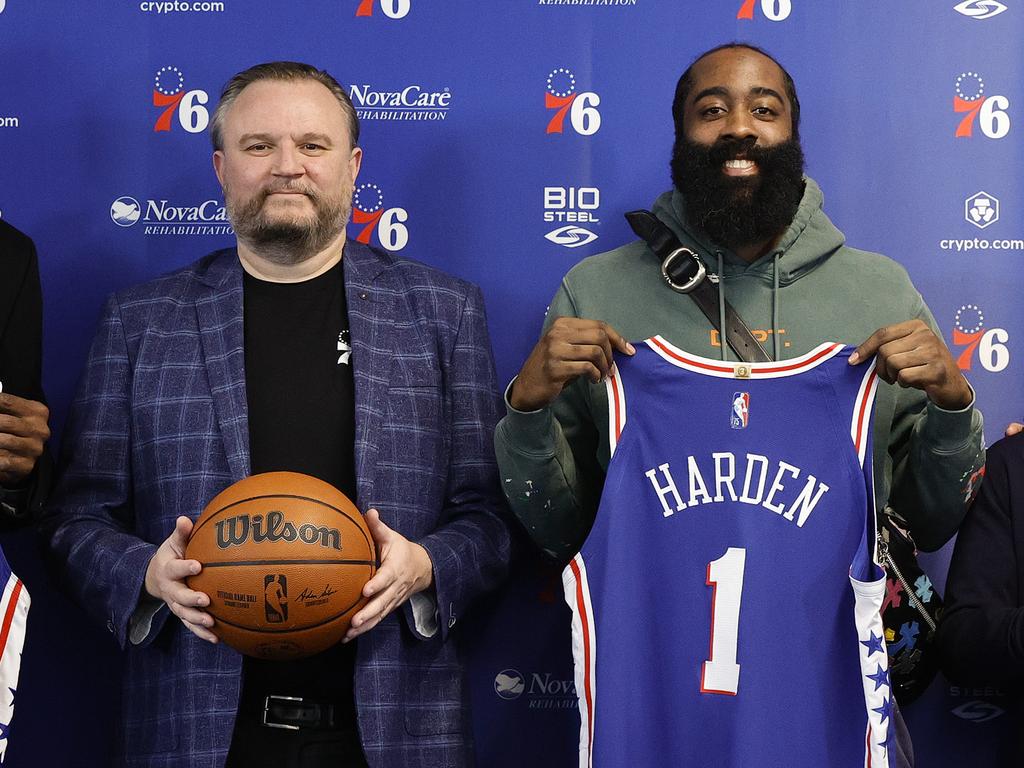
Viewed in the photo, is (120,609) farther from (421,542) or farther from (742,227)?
(742,227)

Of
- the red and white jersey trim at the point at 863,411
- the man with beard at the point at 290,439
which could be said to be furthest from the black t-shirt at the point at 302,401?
the red and white jersey trim at the point at 863,411

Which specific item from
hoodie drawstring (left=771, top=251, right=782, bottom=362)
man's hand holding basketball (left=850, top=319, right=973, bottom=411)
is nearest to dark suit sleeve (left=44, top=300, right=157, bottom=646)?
hoodie drawstring (left=771, top=251, right=782, bottom=362)

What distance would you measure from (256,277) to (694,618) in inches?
45.7

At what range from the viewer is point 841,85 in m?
3.05

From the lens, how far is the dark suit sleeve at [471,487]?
240 cm

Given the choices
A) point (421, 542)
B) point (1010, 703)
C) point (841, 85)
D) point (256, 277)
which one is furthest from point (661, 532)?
point (841, 85)

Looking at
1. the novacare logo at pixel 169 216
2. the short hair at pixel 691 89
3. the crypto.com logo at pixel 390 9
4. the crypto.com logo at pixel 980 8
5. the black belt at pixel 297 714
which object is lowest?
the black belt at pixel 297 714

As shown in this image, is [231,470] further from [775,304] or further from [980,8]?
[980,8]

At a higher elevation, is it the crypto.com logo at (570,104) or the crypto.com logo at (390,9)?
the crypto.com logo at (390,9)

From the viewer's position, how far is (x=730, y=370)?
218cm

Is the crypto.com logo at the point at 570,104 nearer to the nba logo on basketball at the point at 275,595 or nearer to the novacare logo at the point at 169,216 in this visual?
the novacare logo at the point at 169,216

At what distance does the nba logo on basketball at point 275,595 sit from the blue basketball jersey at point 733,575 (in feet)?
1.59

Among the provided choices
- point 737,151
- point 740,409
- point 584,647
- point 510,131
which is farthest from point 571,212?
point 584,647

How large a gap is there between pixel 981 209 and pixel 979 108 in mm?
245
